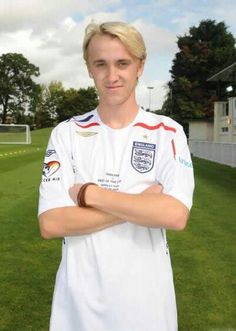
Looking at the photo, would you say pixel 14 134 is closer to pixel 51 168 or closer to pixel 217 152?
pixel 217 152

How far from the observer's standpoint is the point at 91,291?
234 cm

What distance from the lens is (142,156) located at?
7.97 feet

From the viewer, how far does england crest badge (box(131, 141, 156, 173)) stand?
2414 millimetres

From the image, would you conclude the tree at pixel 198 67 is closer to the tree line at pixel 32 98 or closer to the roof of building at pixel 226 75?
the roof of building at pixel 226 75

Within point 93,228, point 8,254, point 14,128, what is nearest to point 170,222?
point 93,228

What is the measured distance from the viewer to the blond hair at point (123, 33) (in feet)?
7.67

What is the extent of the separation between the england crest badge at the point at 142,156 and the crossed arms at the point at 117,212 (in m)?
0.10

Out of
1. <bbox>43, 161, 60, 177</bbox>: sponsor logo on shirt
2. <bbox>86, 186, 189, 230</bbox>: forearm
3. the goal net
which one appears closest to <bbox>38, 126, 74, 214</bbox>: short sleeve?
<bbox>43, 161, 60, 177</bbox>: sponsor logo on shirt

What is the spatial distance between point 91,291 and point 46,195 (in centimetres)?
49

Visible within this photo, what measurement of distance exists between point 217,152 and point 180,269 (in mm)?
28563

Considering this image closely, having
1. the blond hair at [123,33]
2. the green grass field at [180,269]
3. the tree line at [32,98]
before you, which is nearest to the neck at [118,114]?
the blond hair at [123,33]

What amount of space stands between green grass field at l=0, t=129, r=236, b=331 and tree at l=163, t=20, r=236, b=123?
61.5m

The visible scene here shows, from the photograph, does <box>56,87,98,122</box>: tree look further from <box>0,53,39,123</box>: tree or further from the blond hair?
the blond hair

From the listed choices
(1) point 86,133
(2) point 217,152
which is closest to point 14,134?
(2) point 217,152
